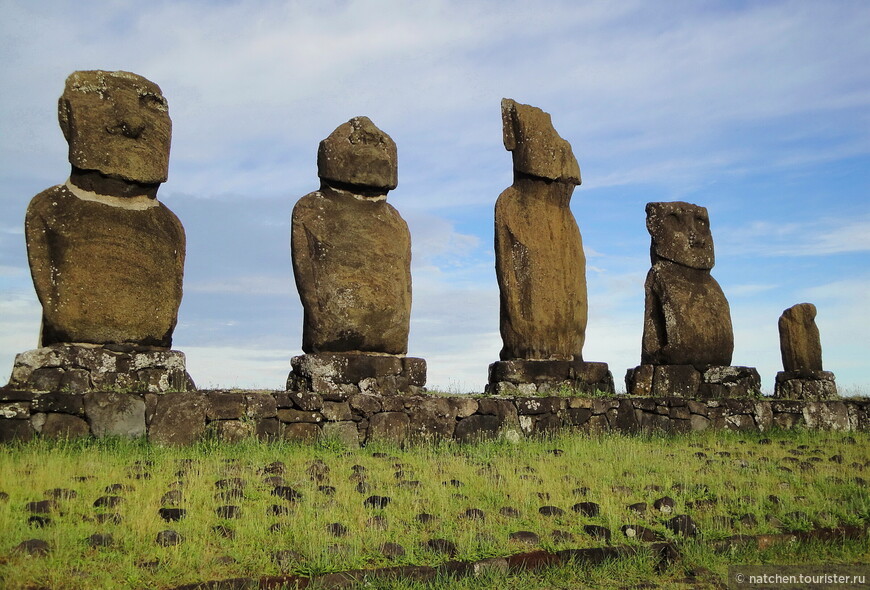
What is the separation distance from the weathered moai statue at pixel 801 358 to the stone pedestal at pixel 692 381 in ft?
9.20

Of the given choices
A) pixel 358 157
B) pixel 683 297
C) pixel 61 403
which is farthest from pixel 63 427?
pixel 683 297

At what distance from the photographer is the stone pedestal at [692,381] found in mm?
13633

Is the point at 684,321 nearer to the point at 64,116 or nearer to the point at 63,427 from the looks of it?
the point at 63,427

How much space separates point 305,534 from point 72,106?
21.2ft

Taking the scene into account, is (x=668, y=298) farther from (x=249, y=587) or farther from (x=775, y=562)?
(x=249, y=587)

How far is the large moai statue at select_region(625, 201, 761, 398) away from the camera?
45.1ft

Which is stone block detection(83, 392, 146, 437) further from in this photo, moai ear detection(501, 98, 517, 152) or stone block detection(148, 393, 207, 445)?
moai ear detection(501, 98, 517, 152)

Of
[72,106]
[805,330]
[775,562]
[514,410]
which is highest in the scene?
[72,106]

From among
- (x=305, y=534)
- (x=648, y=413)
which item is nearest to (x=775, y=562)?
(x=305, y=534)

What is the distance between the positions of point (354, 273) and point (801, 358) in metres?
9.71

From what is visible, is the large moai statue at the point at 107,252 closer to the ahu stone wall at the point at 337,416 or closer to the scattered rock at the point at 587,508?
the ahu stone wall at the point at 337,416

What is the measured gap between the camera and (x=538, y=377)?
39.6 ft

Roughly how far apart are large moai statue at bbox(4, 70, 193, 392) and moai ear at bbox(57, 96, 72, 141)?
1cm

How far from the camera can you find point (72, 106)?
1011cm
